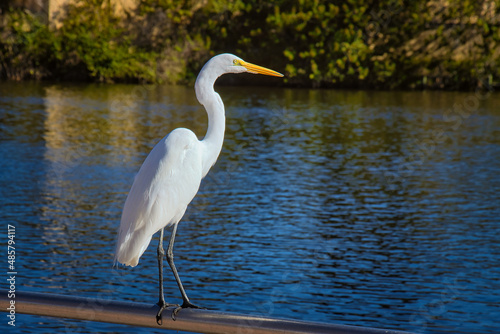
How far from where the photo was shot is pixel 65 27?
2747cm

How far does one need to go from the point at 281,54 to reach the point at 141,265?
22.8 m

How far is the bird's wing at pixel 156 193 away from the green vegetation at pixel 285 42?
2427 cm

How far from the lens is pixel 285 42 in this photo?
29.0m

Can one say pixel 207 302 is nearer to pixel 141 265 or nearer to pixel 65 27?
pixel 141 265

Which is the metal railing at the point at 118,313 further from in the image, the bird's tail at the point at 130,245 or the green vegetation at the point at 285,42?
the green vegetation at the point at 285,42

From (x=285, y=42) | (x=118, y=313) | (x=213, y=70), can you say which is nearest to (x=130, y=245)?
(x=213, y=70)

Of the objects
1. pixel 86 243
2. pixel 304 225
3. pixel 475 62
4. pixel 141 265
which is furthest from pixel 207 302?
pixel 475 62

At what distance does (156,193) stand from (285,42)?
26.1 meters

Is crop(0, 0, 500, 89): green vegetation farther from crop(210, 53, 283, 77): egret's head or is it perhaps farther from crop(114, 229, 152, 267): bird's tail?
crop(114, 229, 152, 267): bird's tail

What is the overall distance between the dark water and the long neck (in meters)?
2.20

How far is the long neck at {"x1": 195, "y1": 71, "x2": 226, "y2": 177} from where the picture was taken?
354 cm

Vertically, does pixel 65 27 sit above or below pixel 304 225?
above

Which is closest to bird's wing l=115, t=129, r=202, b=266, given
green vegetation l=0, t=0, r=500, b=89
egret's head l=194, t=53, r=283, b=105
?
egret's head l=194, t=53, r=283, b=105

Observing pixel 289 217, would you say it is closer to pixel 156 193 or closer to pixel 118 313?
pixel 156 193
